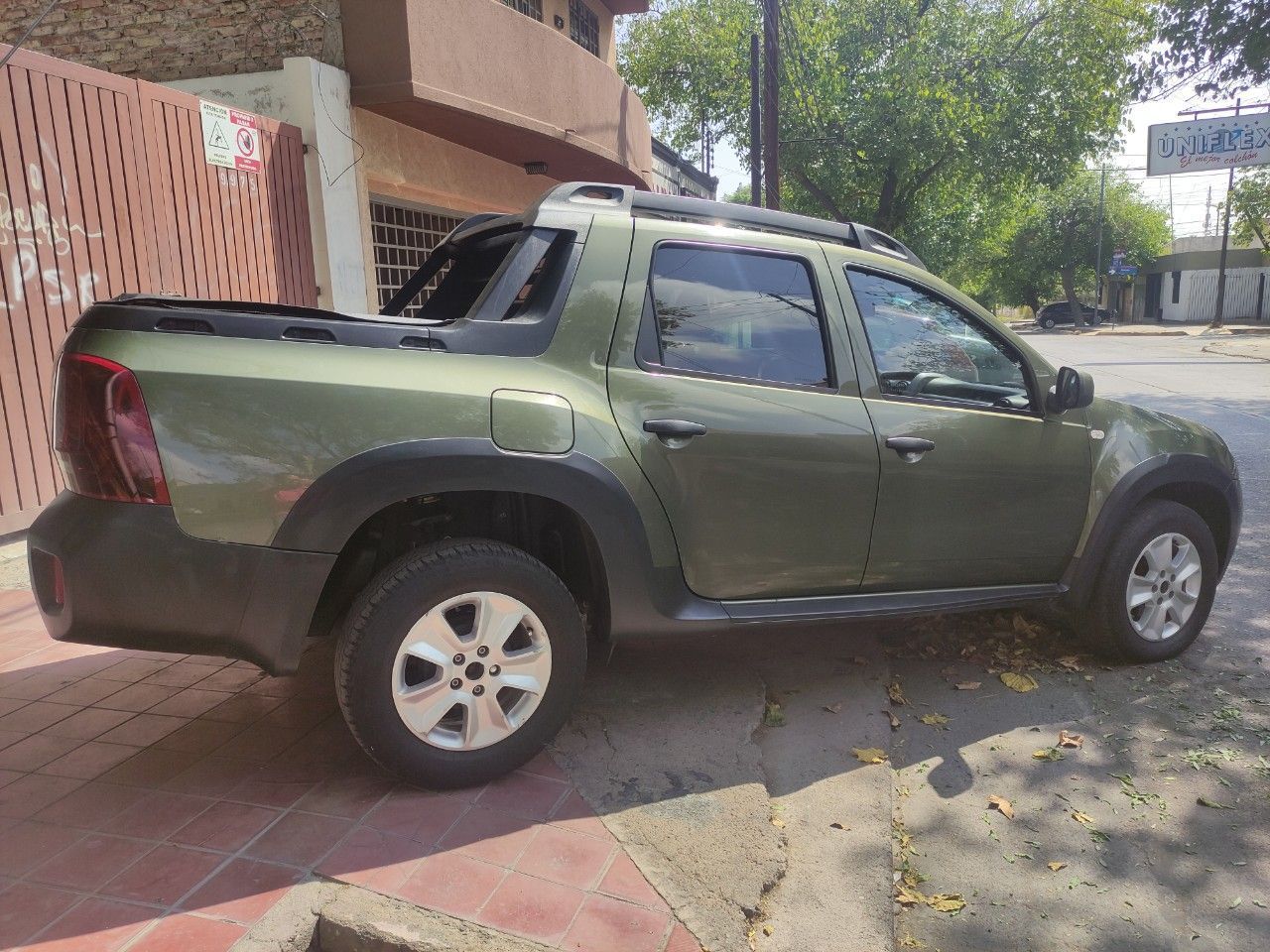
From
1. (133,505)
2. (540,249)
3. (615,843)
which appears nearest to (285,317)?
(133,505)

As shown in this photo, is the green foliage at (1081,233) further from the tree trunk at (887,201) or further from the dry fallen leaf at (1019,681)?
the dry fallen leaf at (1019,681)

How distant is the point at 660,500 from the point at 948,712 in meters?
1.65

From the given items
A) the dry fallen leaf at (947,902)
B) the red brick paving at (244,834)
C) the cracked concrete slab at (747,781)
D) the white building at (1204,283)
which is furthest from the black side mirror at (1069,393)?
the white building at (1204,283)

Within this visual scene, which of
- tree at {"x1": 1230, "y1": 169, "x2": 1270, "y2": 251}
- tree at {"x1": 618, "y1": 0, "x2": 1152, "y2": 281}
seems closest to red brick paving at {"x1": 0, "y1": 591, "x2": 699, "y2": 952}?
tree at {"x1": 618, "y1": 0, "x2": 1152, "y2": 281}

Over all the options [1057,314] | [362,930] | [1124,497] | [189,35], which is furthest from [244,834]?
[1057,314]

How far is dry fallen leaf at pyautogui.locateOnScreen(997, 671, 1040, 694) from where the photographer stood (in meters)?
3.94

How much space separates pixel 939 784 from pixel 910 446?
1.19 metres

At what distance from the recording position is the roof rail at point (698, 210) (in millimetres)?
3217

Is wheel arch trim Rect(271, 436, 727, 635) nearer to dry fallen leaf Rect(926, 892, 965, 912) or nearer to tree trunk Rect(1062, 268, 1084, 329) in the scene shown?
dry fallen leaf Rect(926, 892, 965, 912)

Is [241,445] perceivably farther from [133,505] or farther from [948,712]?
[948,712]

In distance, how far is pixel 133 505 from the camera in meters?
2.44

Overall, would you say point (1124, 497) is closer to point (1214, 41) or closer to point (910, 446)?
point (910, 446)

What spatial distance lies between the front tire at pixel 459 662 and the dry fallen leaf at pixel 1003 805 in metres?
1.44

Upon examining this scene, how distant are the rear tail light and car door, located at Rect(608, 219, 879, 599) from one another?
1.33 m
